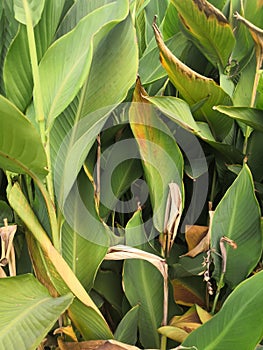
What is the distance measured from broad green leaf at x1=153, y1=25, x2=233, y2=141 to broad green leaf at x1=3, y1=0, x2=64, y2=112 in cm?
17

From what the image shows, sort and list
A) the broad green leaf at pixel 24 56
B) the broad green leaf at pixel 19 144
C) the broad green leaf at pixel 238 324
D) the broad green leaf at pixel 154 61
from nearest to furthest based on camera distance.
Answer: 1. the broad green leaf at pixel 19 144
2. the broad green leaf at pixel 238 324
3. the broad green leaf at pixel 24 56
4. the broad green leaf at pixel 154 61

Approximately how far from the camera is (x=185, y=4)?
829mm

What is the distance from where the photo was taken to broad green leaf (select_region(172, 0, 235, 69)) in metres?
0.83

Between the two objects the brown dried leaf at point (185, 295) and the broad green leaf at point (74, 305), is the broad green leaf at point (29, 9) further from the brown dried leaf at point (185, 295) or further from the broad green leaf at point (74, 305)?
the brown dried leaf at point (185, 295)

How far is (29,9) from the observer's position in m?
0.73

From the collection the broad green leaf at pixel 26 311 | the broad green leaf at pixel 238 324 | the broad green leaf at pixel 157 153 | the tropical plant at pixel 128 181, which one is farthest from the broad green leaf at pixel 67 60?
the broad green leaf at pixel 238 324

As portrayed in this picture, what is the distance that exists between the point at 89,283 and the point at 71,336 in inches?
3.1

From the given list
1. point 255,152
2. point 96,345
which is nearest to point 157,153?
point 255,152

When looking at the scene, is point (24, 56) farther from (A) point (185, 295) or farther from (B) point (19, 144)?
(A) point (185, 295)

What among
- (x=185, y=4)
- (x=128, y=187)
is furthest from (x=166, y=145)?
(x=185, y=4)

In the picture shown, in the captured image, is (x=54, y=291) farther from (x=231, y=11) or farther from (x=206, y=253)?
(x=231, y=11)

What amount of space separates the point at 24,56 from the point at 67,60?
0.08 meters

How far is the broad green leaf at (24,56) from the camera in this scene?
780mm

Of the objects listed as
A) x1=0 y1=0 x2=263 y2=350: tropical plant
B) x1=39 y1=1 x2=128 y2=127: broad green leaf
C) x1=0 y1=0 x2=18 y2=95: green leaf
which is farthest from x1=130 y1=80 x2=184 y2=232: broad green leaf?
x1=0 y1=0 x2=18 y2=95: green leaf
